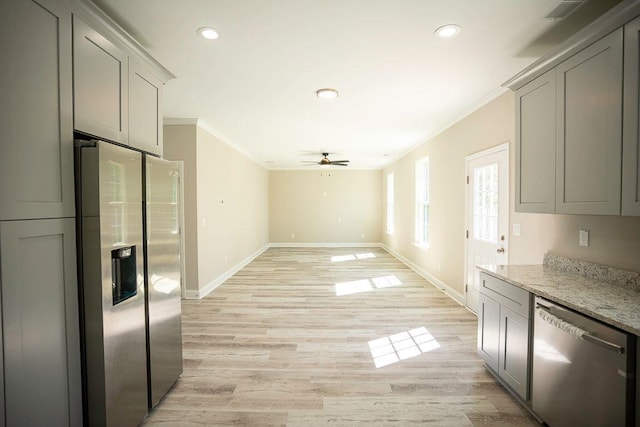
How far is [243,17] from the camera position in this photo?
2.03 m

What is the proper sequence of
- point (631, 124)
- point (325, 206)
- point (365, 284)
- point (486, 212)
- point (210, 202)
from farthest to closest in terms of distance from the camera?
point (325, 206)
point (365, 284)
point (210, 202)
point (486, 212)
point (631, 124)

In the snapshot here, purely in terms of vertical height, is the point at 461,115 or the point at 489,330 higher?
the point at 461,115

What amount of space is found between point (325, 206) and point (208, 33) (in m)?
8.24

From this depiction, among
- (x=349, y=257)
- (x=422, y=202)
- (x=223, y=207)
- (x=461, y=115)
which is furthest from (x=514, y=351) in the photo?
(x=349, y=257)

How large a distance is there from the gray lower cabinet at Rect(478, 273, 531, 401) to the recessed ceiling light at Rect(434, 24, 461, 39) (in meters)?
1.90

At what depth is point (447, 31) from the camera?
2.16m

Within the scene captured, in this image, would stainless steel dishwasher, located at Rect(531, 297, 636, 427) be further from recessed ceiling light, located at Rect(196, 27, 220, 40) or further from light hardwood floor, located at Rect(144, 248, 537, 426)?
recessed ceiling light, located at Rect(196, 27, 220, 40)

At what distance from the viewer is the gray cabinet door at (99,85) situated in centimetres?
163

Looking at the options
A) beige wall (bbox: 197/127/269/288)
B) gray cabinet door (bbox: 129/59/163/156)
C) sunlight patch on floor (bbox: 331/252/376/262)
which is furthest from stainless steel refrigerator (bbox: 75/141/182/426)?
sunlight patch on floor (bbox: 331/252/376/262)

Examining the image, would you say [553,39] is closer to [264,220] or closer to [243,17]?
[243,17]

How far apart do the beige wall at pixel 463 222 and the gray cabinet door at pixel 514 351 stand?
2.54 ft

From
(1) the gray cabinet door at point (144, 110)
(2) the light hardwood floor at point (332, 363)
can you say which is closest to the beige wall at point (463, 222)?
(2) the light hardwood floor at point (332, 363)

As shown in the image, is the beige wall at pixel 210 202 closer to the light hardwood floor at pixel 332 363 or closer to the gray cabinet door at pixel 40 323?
the light hardwood floor at pixel 332 363

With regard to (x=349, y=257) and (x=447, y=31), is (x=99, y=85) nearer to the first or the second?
(x=447, y=31)
